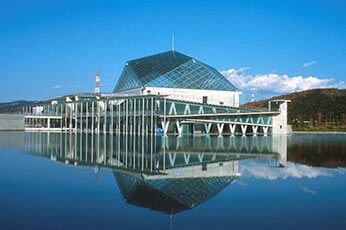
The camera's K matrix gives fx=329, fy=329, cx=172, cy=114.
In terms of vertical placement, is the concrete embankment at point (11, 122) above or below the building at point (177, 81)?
below

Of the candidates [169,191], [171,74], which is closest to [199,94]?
[171,74]

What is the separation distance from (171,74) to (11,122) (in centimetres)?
3506

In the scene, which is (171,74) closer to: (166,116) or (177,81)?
(177,81)

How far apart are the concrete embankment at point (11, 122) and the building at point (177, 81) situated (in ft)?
70.3

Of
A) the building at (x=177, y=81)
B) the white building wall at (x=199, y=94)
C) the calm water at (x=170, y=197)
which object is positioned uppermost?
the building at (x=177, y=81)

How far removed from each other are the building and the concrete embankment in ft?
70.3

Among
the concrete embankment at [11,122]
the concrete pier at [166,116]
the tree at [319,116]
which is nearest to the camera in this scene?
the concrete pier at [166,116]

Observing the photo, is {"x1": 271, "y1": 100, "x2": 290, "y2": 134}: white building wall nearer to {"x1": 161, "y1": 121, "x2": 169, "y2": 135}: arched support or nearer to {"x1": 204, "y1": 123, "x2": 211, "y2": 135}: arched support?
{"x1": 204, "y1": 123, "x2": 211, "y2": 135}: arched support

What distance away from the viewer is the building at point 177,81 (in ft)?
194

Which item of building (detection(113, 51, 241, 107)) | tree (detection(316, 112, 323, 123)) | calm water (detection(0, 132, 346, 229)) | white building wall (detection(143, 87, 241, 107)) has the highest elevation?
building (detection(113, 51, 241, 107))

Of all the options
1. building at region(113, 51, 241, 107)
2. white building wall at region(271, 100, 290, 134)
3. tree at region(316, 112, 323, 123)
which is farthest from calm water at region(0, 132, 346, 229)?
tree at region(316, 112, 323, 123)

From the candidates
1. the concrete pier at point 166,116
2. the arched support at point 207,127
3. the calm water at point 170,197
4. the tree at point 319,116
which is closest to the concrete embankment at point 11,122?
the concrete pier at point 166,116

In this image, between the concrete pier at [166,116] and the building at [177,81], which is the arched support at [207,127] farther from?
the building at [177,81]

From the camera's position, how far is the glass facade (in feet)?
196
